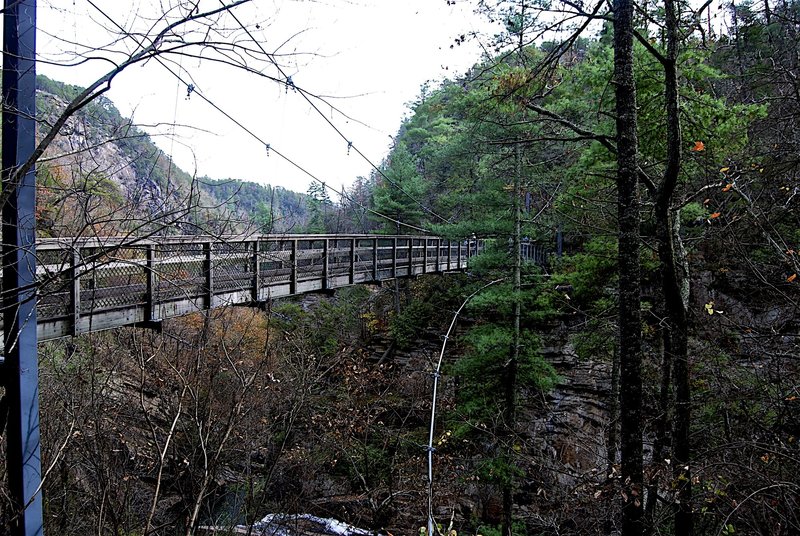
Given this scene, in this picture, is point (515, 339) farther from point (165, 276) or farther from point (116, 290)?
point (165, 276)

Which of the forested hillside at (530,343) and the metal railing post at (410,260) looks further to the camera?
the metal railing post at (410,260)

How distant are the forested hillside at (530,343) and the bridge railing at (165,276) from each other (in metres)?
0.18

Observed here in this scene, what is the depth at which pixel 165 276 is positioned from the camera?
1.90 m

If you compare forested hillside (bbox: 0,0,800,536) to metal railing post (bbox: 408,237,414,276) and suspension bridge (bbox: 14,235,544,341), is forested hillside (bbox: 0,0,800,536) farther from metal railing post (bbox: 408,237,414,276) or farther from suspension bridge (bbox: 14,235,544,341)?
metal railing post (bbox: 408,237,414,276)

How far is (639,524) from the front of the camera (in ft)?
10.4

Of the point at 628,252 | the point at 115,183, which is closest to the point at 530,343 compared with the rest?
the point at 628,252

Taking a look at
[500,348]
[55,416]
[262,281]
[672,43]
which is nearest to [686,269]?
[672,43]

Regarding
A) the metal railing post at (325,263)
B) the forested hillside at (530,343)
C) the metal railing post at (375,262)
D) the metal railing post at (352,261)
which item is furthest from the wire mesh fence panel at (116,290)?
the metal railing post at (375,262)

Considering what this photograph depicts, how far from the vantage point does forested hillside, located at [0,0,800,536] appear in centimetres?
300

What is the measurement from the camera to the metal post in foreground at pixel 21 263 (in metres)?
1.77

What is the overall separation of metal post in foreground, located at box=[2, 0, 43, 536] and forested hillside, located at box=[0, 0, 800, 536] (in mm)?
138

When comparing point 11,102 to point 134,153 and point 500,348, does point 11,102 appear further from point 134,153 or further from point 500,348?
point 500,348

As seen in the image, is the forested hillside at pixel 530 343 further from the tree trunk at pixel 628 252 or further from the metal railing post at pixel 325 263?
the metal railing post at pixel 325 263

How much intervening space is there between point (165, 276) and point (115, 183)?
0.66 metres
